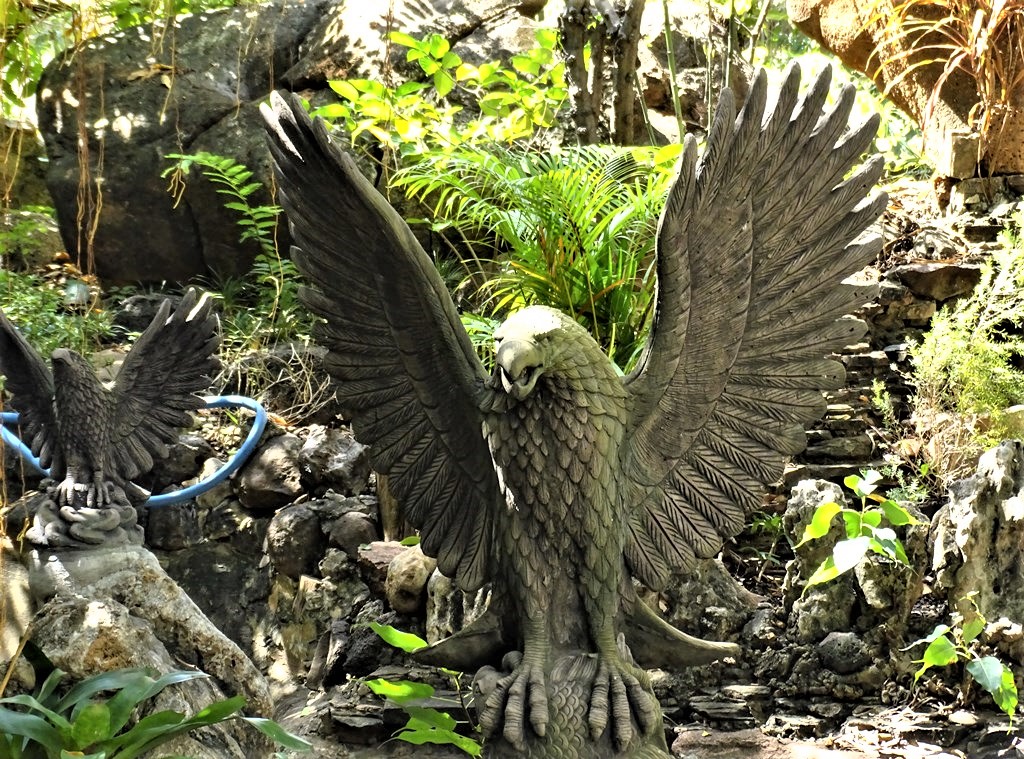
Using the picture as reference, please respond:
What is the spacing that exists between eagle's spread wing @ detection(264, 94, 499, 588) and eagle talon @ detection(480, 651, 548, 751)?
0.93 feet

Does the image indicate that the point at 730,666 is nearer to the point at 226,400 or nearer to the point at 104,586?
the point at 104,586

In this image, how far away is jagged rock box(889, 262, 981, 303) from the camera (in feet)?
14.3

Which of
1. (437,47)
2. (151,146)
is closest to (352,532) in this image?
(437,47)

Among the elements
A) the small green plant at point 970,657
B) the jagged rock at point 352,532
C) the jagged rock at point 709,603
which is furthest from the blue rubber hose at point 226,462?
the small green plant at point 970,657

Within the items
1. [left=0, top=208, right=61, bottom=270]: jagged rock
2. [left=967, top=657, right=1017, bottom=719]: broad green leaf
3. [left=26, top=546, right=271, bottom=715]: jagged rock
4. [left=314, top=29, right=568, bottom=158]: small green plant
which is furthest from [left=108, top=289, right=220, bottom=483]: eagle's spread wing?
[left=967, top=657, right=1017, bottom=719]: broad green leaf

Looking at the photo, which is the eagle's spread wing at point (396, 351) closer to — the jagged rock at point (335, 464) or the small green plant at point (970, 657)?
the small green plant at point (970, 657)

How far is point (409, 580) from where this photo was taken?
3600 millimetres

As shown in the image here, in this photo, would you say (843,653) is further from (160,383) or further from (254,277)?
(254,277)

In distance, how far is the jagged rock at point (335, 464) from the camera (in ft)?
14.2

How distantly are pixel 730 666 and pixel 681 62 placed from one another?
3806 millimetres

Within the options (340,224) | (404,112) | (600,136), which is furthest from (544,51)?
(340,224)

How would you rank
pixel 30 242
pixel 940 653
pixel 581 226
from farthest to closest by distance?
pixel 30 242
pixel 581 226
pixel 940 653

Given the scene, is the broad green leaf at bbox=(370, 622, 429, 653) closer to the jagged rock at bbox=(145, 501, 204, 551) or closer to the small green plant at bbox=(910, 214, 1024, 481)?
the jagged rock at bbox=(145, 501, 204, 551)

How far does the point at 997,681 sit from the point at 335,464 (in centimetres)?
257
